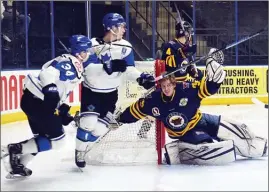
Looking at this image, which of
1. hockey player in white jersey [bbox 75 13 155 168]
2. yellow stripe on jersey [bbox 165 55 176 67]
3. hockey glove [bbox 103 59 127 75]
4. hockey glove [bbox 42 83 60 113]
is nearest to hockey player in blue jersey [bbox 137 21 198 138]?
yellow stripe on jersey [bbox 165 55 176 67]

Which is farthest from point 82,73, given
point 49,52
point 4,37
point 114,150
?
point 49,52

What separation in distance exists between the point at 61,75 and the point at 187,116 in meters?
0.70

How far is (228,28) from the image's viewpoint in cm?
650

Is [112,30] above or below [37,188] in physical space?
above

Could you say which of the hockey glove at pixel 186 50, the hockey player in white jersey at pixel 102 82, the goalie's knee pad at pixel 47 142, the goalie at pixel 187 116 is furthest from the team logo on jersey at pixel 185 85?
the goalie's knee pad at pixel 47 142

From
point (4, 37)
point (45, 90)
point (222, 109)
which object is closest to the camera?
point (45, 90)

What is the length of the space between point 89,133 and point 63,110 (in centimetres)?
28

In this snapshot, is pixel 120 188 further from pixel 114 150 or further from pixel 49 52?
pixel 49 52

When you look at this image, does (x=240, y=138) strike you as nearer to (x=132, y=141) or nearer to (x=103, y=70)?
(x=132, y=141)

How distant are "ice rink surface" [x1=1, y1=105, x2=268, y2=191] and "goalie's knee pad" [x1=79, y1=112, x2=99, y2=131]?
0.20 metres

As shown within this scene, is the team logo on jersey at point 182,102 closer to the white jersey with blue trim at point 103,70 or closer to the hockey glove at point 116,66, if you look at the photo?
the white jersey with blue trim at point 103,70

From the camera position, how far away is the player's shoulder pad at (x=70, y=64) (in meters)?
2.28

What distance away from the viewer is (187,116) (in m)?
2.68

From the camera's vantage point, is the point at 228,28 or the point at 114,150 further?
the point at 228,28
